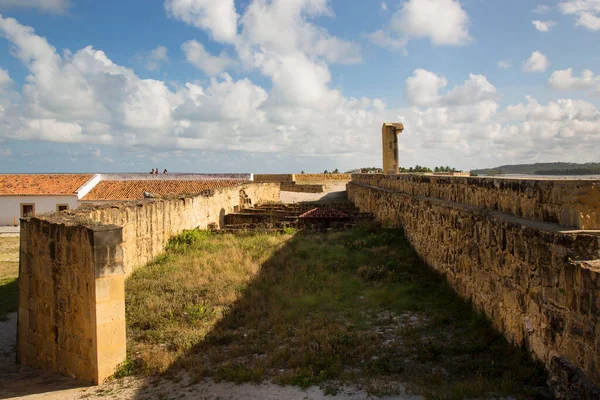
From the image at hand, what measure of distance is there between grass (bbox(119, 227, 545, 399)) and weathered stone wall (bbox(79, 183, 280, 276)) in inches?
18.7

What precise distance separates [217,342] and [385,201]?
8025 millimetres

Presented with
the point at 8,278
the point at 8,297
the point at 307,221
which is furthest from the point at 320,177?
the point at 8,297

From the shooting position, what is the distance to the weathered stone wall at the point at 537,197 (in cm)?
366

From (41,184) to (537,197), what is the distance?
3203 cm

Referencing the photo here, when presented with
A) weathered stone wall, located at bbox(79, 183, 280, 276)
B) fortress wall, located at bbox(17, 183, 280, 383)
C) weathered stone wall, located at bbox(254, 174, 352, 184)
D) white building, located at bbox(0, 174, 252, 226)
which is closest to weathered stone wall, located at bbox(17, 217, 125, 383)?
fortress wall, located at bbox(17, 183, 280, 383)

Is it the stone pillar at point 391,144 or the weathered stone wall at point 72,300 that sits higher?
the stone pillar at point 391,144

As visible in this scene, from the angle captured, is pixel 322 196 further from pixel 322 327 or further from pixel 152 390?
pixel 152 390

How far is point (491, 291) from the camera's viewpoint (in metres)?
4.91

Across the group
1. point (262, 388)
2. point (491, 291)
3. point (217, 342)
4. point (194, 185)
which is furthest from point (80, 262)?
point (194, 185)

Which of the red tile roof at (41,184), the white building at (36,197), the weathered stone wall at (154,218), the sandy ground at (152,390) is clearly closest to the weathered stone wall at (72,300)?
the sandy ground at (152,390)

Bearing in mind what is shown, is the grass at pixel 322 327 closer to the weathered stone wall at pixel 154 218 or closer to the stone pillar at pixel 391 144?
the weathered stone wall at pixel 154 218

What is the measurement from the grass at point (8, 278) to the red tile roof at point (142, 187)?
8867 mm

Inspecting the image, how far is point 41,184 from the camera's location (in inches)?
1166

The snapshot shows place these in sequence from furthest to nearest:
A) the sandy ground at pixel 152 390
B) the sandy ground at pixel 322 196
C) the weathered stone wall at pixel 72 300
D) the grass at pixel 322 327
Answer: the sandy ground at pixel 322 196 → the weathered stone wall at pixel 72 300 → the grass at pixel 322 327 → the sandy ground at pixel 152 390
